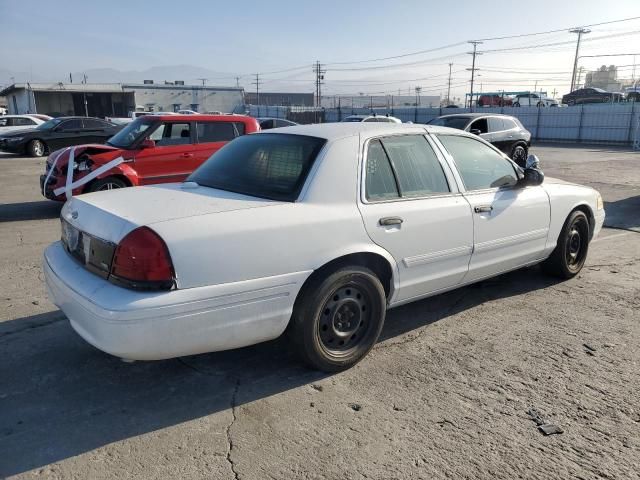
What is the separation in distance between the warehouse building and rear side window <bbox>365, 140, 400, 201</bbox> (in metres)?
52.0

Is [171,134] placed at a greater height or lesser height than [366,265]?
greater

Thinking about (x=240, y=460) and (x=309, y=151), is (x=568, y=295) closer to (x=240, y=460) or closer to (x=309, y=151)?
(x=309, y=151)

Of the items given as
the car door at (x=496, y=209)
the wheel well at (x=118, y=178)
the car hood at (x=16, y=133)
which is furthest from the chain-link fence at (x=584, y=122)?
the wheel well at (x=118, y=178)

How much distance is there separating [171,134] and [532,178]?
20.7ft

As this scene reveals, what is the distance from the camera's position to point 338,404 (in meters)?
3.17

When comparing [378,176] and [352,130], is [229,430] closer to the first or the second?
[378,176]

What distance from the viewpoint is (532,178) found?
459cm

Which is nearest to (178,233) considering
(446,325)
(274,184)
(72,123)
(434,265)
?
(274,184)

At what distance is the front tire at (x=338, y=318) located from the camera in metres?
3.27

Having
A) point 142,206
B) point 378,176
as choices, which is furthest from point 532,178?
point 142,206

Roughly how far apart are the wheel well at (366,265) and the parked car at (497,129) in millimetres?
11510

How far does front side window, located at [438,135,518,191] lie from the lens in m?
4.27

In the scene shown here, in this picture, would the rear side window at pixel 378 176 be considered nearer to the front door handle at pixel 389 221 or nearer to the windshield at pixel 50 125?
the front door handle at pixel 389 221

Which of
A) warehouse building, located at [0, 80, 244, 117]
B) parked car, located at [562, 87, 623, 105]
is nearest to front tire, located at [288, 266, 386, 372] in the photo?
parked car, located at [562, 87, 623, 105]
